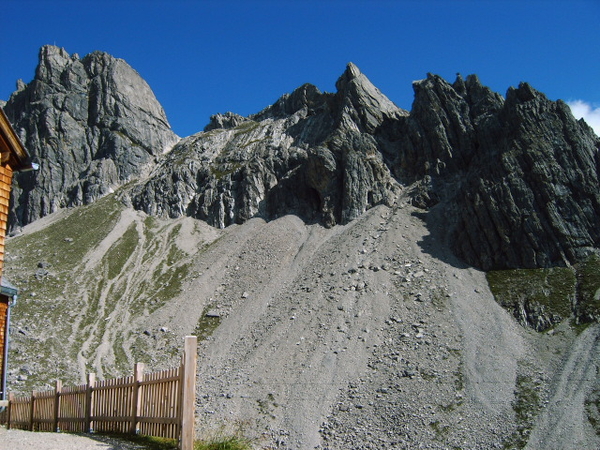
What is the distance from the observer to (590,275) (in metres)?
62.6

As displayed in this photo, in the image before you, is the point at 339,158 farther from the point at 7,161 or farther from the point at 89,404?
the point at 7,161

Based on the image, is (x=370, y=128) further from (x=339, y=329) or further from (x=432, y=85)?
(x=339, y=329)

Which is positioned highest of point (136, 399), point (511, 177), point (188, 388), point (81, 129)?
point (81, 129)

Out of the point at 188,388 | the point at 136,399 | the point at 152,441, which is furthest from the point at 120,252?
the point at 188,388

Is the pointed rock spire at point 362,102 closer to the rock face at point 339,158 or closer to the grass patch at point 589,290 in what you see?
the rock face at point 339,158

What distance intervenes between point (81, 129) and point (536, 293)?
104032 mm

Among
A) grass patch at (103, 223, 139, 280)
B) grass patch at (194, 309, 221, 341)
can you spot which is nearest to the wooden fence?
grass patch at (194, 309, 221, 341)

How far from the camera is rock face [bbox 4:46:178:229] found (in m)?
111

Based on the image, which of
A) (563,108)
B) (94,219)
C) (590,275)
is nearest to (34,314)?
(94,219)

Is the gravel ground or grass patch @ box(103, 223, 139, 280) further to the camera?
grass patch @ box(103, 223, 139, 280)

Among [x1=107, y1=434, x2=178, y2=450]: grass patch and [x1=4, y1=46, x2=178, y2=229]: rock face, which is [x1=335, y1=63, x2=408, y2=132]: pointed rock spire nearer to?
[x1=4, y1=46, x2=178, y2=229]: rock face

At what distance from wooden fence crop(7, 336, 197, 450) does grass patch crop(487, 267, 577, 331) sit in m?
50.4

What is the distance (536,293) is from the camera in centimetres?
6178

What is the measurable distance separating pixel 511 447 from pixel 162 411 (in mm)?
35986
